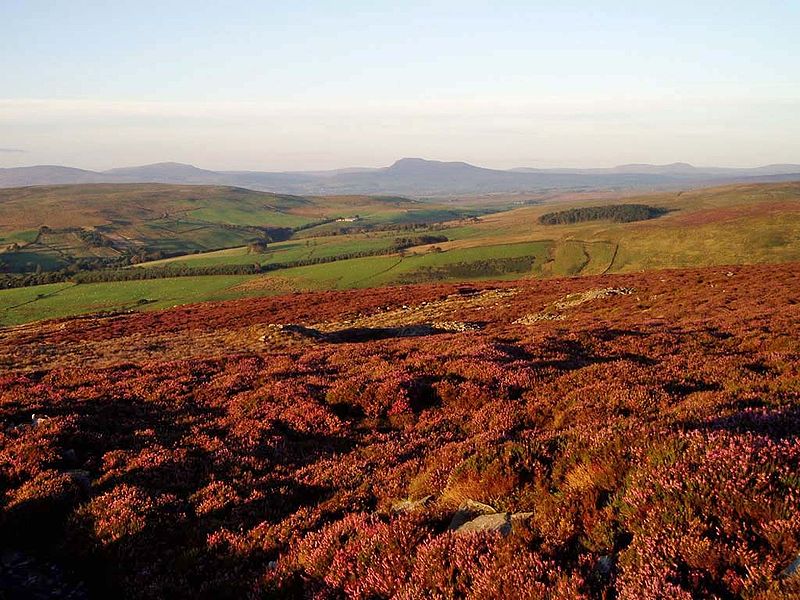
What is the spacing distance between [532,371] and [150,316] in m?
54.1

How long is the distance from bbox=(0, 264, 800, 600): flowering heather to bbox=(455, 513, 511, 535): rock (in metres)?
0.06

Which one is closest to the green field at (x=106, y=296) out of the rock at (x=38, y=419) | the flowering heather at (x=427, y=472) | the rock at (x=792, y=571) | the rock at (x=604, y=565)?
the flowering heather at (x=427, y=472)

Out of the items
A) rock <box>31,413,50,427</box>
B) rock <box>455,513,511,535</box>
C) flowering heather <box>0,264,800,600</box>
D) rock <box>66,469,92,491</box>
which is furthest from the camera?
rock <box>31,413,50,427</box>

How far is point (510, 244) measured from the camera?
150625mm

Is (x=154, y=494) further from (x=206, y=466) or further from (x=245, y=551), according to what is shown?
(x=245, y=551)

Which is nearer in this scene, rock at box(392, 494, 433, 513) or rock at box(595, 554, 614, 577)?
rock at box(595, 554, 614, 577)

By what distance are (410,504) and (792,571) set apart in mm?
4731

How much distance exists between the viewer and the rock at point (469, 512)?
21.7 feet

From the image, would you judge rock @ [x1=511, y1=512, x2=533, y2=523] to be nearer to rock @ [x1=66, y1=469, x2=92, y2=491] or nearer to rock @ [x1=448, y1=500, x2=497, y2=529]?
rock @ [x1=448, y1=500, x2=497, y2=529]

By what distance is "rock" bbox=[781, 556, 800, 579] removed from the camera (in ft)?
14.0

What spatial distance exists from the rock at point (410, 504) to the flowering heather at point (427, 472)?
0.05 metres

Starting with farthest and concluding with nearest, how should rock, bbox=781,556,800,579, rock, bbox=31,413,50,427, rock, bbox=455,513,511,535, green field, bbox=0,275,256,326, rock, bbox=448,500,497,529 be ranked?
green field, bbox=0,275,256,326, rock, bbox=31,413,50,427, rock, bbox=448,500,497,529, rock, bbox=455,513,511,535, rock, bbox=781,556,800,579

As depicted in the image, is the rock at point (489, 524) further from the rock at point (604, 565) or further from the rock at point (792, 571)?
the rock at point (792, 571)

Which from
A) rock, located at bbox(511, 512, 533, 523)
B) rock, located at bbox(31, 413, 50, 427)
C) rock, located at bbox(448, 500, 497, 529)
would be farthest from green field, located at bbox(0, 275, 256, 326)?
rock, located at bbox(511, 512, 533, 523)
